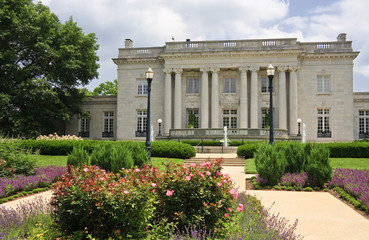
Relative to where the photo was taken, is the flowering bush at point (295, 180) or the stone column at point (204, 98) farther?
the stone column at point (204, 98)

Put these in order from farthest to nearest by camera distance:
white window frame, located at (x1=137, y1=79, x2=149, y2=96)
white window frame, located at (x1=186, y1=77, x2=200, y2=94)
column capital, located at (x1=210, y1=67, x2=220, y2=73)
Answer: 1. white window frame, located at (x1=137, y1=79, x2=149, y2=96)
2. white window frame, located at (x1=186, y1=77, x2=200, y2=94)
3. column capital, located at (x1=210, y1=67, x2=220, y2=73)

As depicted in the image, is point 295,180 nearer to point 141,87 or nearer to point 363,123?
point 141,87

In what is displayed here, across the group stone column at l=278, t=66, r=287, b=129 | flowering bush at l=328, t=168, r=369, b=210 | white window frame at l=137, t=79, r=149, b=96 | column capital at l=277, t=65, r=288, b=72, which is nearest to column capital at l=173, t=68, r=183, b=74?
white window frame at l=137, t=79, r=149, b=96

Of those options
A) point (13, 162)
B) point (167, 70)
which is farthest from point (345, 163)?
point (167, 70)

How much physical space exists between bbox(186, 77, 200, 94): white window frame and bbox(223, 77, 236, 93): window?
11.1 feet

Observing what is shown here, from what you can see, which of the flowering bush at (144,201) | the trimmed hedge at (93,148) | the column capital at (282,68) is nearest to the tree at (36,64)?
the trimmed hedge at (93,148)

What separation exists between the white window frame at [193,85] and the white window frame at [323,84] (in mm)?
14425

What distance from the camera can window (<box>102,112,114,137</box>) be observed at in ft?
133

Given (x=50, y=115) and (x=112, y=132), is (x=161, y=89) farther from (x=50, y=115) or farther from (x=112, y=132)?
(x=50, y=115)

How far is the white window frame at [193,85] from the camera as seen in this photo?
1508 inches

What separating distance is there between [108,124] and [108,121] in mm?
403

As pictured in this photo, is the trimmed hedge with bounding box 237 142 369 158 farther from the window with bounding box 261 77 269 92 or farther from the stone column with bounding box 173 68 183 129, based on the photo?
the window with bounding box 261 77 269 92

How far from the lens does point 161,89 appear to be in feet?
126

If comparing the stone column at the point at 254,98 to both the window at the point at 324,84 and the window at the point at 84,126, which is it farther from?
the window at the point at 84,126
